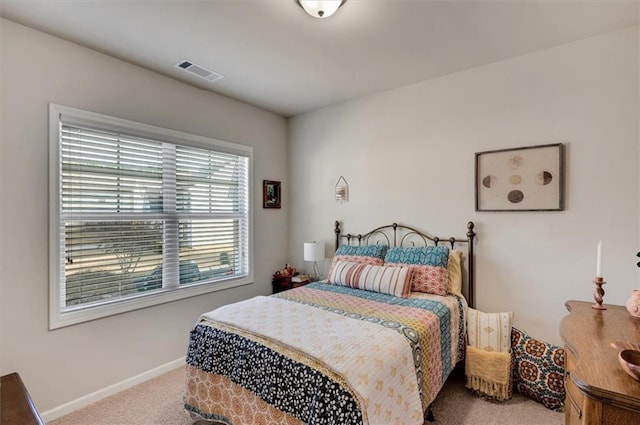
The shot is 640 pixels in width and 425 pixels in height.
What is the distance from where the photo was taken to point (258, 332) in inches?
69.0

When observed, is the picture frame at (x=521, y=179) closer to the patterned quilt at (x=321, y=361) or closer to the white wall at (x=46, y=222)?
the patterned quilt at (x=321, y=361)

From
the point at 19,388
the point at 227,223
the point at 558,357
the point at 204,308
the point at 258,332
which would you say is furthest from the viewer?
the point at 227,223

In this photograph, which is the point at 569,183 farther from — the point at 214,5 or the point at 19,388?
the point at 19,388

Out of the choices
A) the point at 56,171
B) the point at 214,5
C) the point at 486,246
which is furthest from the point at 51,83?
the point at 486,246

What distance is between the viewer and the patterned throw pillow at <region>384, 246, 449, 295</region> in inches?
100

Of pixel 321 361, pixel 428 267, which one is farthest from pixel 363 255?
pixel 321 361

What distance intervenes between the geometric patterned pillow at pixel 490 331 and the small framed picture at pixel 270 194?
253 centimetres

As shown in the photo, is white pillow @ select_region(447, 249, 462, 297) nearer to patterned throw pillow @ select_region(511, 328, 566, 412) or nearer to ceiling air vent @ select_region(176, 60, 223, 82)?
patterned throw pillow @ select_region(511, 328, 566, 412)

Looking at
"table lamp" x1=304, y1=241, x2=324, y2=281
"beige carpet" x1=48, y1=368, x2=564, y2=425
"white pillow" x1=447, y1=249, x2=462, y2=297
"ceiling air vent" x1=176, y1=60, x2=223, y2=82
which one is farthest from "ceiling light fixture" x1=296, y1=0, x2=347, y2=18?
"beige carpet" x1=48, y1=368, x2=564, y2=425

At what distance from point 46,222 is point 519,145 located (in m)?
A: 3.72

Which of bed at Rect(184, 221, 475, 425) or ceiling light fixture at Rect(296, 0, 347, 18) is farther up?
ceiling light fixture at Rect(296, 0, 347, 18)

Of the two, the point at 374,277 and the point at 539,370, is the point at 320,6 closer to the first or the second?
the point at 374,277

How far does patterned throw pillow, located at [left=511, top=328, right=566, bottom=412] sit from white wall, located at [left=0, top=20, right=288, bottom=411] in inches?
115

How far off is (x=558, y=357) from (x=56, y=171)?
12.7ft
